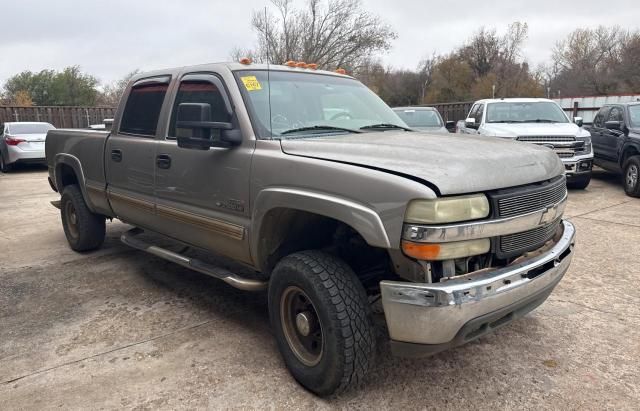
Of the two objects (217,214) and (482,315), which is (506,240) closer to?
(482,315)

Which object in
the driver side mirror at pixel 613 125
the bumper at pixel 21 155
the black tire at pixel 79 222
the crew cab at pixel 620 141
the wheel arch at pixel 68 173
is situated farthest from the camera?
the bumper at pixel 21 155

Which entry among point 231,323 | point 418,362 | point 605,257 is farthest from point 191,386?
point 605,257

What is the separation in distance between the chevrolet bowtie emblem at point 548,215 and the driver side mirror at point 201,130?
187 centimetres

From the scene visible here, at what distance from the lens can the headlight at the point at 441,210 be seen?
89.0 inches

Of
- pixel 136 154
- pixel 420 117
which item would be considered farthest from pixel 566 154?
pixel 136 154

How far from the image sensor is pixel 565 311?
12.6 ft

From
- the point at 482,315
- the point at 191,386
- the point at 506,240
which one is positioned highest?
the point at 506,240

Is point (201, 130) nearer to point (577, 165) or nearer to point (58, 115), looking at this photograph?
point (577, 165)

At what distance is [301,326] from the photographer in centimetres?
282

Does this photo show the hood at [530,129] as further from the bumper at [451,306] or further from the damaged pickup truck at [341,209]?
the bumper at [451,306]

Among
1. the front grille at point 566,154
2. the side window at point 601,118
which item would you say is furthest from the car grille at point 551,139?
the side window at point 601,118

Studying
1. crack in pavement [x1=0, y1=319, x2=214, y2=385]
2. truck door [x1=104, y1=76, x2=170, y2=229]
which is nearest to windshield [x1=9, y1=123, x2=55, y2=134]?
truck door [x1=104, y1=76, x2=170, y2=229]

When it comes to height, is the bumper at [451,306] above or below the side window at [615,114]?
below

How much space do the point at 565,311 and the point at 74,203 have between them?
4.93 meters
